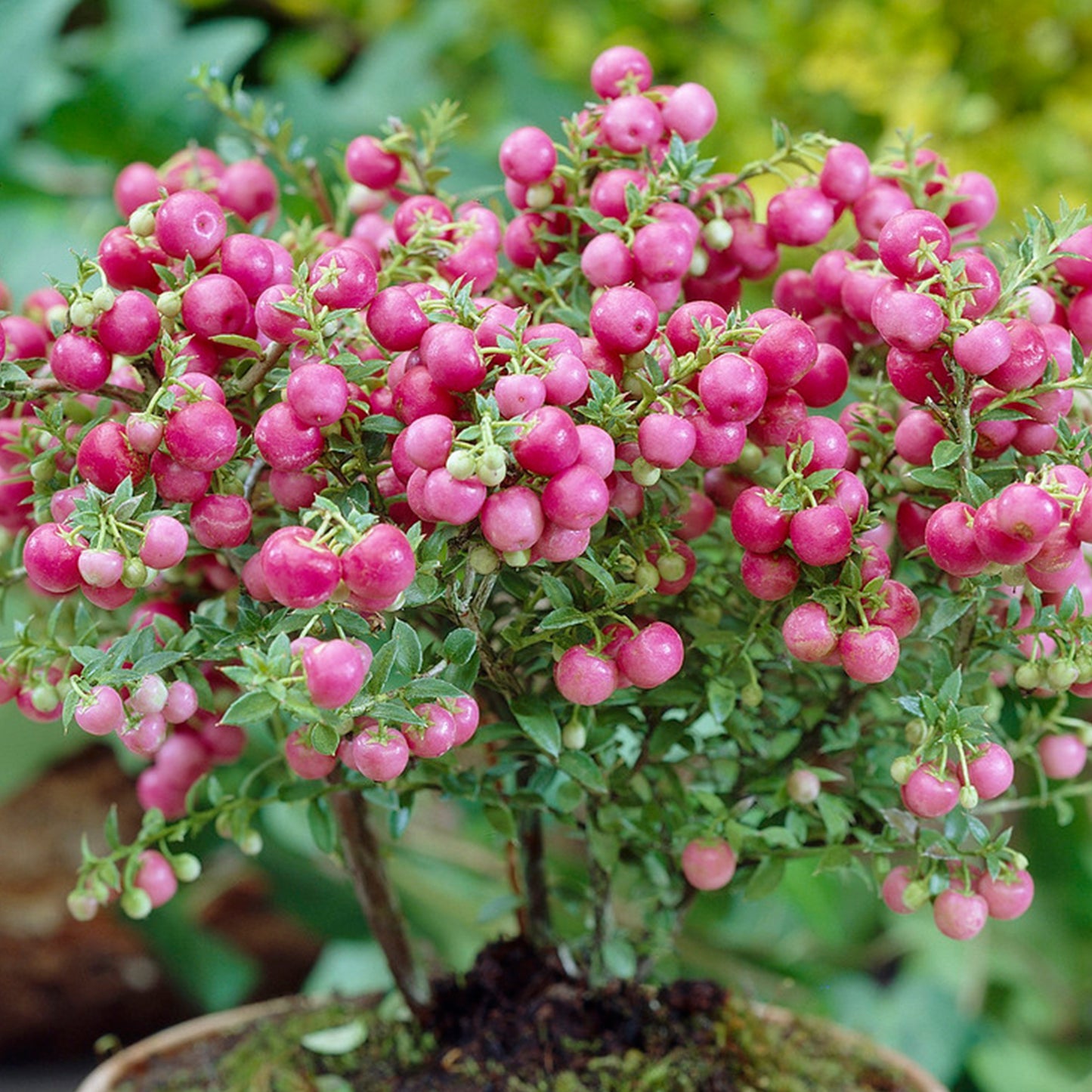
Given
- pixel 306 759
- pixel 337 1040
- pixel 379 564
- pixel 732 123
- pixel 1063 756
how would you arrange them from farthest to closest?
1. pixel 732 123
2. pixel 337 1040
3. pixel 1063 756
4. pixel 306 759
5. pixel 379 564

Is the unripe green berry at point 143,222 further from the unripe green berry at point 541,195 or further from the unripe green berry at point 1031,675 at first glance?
the unripe green berry at point 1031,675

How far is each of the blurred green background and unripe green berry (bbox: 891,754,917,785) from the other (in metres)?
0.26

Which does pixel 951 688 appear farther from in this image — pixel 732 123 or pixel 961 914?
pixel 732 123

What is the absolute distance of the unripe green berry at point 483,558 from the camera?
1.28 ft

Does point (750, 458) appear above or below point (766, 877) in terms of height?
above

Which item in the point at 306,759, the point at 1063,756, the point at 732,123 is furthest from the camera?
the point at 732,123

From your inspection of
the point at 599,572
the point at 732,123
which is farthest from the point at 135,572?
the point at 732,123

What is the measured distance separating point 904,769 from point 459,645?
0.52 ft

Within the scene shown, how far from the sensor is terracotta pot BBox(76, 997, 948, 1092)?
2.14 feet

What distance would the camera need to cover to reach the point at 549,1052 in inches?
22.7

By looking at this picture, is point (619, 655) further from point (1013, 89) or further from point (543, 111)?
point (1013, 89)

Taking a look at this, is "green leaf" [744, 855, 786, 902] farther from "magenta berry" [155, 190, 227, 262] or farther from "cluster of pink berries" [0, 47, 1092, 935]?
"magenta berry" [155, 190, 227, 262]

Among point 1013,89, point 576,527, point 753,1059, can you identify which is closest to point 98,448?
point 576,527

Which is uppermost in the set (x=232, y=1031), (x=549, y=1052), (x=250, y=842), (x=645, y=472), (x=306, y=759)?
(x=645, y=472)
